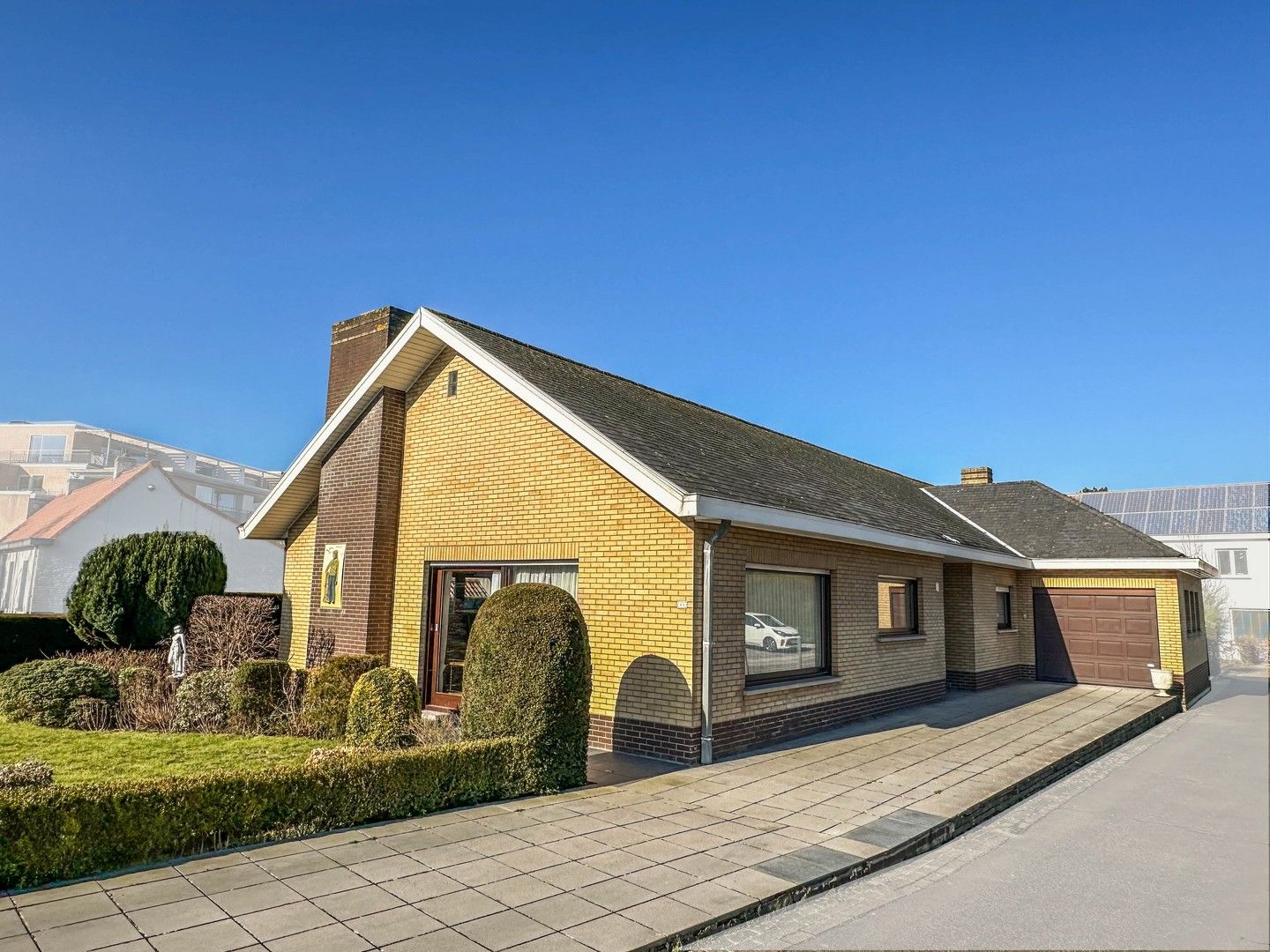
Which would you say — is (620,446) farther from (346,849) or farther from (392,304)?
(392,304)

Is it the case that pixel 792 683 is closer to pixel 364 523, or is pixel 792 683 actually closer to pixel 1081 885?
pixel 1081 885

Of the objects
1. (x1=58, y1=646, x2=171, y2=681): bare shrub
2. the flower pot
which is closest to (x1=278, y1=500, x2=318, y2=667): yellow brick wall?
(x1=58, y1=646, x2=171, y2=681): bare shrub

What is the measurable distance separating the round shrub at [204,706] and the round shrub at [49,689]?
1860mm

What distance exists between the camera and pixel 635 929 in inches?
178

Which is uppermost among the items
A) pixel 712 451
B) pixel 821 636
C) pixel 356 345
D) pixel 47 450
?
pixel 47 450

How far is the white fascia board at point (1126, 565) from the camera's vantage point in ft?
53.7

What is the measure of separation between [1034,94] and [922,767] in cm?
908

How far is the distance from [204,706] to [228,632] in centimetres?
442

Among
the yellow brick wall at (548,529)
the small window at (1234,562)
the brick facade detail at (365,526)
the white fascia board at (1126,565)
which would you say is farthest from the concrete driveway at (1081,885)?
the small window at (1234,562)

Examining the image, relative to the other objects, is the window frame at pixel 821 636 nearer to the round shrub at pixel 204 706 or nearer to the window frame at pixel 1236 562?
the round shrub at pixel 204 706

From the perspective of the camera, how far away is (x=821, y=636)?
38.2ft

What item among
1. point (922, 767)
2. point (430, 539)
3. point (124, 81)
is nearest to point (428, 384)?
point (430, 539)

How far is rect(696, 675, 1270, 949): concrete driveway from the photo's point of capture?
420 cm

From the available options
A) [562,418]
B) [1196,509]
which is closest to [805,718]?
[562,418]
